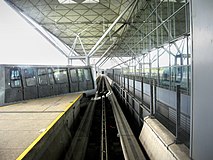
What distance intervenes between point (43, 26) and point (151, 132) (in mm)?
27316

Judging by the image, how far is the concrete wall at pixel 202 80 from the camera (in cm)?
186

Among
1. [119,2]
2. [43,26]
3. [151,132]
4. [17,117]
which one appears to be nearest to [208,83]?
[151,132]

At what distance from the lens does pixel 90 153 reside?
232 inches

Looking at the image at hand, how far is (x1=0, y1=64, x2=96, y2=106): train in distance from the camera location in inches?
271

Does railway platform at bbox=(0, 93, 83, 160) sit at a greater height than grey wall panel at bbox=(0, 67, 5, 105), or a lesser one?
lesser

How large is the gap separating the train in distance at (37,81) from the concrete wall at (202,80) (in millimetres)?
6373

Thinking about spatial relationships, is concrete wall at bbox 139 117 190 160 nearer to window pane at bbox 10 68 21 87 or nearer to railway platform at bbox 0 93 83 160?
railway platform at bbox 0 93 83 160

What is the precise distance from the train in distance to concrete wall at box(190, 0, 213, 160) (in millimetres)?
6373

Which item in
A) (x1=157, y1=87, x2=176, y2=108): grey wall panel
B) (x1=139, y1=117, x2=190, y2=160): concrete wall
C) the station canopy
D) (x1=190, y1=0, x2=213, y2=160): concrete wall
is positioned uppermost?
the station canopy

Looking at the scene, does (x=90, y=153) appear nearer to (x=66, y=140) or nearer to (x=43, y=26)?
(x=66, y=140)

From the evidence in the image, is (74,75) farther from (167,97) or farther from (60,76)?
(167,97)

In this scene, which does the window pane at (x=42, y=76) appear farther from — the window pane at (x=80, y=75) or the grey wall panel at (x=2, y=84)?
the window pane at (x=80, y=75)

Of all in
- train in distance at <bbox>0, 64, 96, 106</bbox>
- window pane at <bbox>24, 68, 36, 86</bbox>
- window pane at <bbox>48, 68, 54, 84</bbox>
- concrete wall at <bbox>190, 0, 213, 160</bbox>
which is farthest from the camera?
window pane at <bbox>48, 68, 54, 84</bbox>

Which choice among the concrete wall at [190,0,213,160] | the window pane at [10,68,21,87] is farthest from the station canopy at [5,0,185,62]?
the concrete wall at [190,0,213,160]
